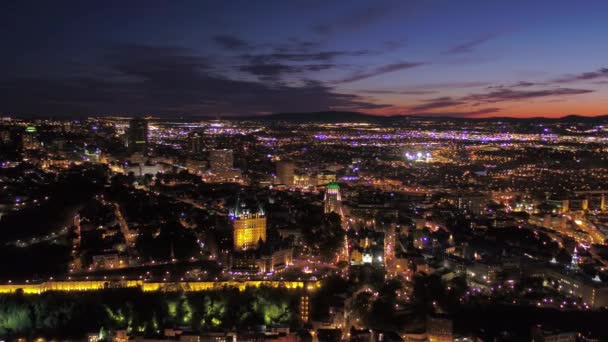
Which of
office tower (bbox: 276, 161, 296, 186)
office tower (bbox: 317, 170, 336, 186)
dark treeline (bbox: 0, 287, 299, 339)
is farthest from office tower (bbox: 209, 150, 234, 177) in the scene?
dark treeline (bbox: 0, 287, 299, 339)

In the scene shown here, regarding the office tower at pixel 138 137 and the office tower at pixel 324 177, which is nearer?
the office tower at pixel 324 177

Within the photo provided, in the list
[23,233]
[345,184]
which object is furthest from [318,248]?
[345,184]

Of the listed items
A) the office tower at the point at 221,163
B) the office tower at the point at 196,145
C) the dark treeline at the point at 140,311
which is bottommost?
the dark treeline at the point at 140,311

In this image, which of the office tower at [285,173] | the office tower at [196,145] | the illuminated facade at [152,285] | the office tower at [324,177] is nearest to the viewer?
the illuminated facade at [152,285]

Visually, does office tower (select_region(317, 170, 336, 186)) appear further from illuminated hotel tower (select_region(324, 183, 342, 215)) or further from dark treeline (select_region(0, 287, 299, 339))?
dark treeline (select_region(0, 287, 299, 339))

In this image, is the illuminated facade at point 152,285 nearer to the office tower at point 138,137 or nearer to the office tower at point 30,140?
the office tower at point 30,140

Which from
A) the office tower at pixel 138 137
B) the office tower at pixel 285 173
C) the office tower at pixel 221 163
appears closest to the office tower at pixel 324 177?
the office tower at pixel 285 173

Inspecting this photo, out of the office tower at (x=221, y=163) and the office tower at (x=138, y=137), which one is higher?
the office tower at (x=138, y=137)

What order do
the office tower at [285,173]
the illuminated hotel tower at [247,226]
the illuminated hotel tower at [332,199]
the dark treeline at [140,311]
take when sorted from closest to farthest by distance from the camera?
the dark treeline at [140,311], the illuminated hotel tower at [247,226], the illuminated hotel tower at [332,199], the office tower at [285,173]
